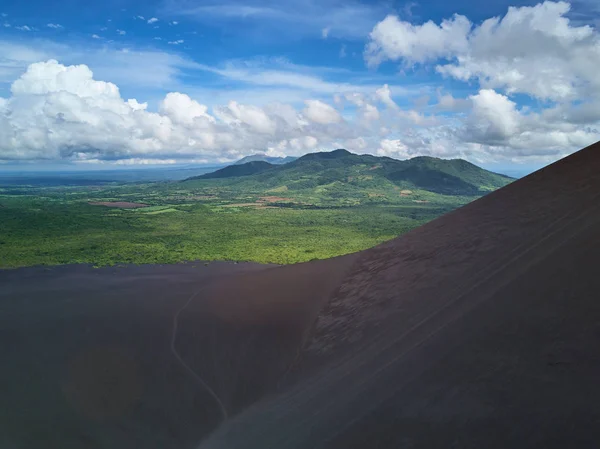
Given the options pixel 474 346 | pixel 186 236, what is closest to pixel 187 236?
pixel 186 236

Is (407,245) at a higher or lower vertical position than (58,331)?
higher

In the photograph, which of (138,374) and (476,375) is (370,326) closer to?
(476,375)

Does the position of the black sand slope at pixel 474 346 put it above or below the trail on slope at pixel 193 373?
above

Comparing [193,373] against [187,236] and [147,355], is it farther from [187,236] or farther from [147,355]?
[187,236]

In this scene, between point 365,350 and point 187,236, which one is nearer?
point 365,350

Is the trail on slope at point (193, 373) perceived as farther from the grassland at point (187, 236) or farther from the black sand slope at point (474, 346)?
the grassland at point (187, 236)

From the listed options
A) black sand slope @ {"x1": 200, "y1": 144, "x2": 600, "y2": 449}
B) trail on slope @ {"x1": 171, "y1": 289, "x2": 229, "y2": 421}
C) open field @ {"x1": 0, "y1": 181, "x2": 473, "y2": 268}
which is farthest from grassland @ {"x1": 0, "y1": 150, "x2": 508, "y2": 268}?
black sand slope @ {"x1": 200, "y1": 144, "x2": 600, "y2": 449}

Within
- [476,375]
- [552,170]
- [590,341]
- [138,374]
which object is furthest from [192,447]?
[552,170]

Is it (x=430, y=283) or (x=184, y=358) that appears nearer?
(x=430, y=283)

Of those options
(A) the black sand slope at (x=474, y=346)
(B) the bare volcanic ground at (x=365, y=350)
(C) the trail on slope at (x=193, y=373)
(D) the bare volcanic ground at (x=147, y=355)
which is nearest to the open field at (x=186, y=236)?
(D) the bare volcanic ground at (x=147, y=355)
